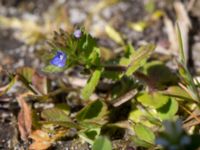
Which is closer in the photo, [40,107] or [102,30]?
[40,107]

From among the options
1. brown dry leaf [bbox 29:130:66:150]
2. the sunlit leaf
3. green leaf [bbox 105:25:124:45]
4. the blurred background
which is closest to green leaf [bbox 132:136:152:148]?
brown dry leaf [bbox 29:130:66:150]

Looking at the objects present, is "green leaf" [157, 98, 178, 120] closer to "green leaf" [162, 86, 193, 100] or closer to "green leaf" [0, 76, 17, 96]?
"green leaf" [162, 86, 193, 100]

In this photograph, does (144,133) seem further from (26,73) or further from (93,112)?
(26,73)

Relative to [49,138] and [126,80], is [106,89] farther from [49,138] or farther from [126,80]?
[49,138]

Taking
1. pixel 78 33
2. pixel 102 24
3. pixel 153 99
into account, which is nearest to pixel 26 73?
pixel 78 33

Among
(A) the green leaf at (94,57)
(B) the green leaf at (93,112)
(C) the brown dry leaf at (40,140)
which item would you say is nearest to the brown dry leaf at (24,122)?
(C) the brown dry leaf at (40,140)

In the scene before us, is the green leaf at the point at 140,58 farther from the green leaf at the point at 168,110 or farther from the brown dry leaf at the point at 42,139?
the brown dry leaf at the point at 42,139

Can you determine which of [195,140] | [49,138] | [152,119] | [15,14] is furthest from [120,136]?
[15,14]
